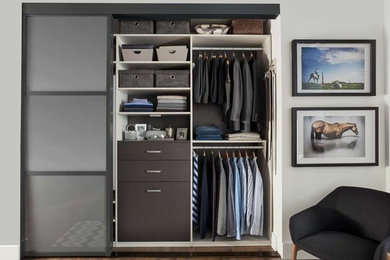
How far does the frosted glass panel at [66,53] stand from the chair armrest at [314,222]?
198 centimetres

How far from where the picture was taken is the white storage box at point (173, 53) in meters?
4.02

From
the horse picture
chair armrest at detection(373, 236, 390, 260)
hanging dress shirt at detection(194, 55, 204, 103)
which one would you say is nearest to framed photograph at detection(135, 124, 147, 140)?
hanging dress shirt at detection(194, 55, 204, 103)

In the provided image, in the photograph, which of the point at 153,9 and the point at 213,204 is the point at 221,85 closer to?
the point at 153,9

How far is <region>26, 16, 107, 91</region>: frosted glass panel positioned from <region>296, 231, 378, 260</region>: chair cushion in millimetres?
2136

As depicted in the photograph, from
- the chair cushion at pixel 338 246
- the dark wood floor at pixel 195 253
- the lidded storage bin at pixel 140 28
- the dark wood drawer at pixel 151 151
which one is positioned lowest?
the dark wood floor at pixel 195 253

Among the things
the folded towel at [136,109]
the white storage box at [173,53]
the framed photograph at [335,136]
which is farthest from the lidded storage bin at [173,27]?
the framed photograph at [335,136]

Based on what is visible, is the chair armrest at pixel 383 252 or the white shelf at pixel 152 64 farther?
the white shelf at pixel 152 64

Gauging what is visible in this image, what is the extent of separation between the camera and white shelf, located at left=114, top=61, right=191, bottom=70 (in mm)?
3982

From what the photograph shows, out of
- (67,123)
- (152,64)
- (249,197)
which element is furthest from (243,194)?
(67,123)

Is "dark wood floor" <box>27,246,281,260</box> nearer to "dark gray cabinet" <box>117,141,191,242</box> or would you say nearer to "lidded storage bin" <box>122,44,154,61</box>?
"dark gray cabinet" <box>117,141,191,242</box>

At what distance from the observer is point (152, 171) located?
393cm

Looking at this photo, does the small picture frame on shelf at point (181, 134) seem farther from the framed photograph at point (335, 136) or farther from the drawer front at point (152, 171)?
the framed photograph at point (335, 136)

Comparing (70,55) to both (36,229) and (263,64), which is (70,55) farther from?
(263,64)
